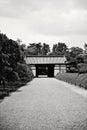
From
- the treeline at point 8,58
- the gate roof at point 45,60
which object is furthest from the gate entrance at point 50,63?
the treeline at point 8,58

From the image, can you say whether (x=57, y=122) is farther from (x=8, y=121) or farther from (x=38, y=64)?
(x=38, y=64)

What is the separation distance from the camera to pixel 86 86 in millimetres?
21969

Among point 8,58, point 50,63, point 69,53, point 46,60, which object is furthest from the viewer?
point 69,53

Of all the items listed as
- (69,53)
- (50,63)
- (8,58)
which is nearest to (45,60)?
(50,63)

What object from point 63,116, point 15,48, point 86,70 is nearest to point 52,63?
point 86,70

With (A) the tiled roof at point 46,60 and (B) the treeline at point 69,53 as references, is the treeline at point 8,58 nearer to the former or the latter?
(B) the treeline at point 69,53

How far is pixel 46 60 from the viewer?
61.4 m

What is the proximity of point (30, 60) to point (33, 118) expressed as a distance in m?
52.8

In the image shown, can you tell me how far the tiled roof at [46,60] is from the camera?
6009 cm

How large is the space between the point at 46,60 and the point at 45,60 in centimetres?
24

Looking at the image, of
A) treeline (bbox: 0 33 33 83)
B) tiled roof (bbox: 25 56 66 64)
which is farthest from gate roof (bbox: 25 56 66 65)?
treeline (bbox: 0 33 33 83)

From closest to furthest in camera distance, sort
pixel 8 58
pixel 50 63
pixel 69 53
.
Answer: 1. pixel 8 58
2. pixel 50 63
3. pixel 69 53

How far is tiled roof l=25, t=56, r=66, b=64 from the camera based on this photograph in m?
60.1

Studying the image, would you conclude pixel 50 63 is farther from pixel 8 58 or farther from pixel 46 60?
pixel 8 58
